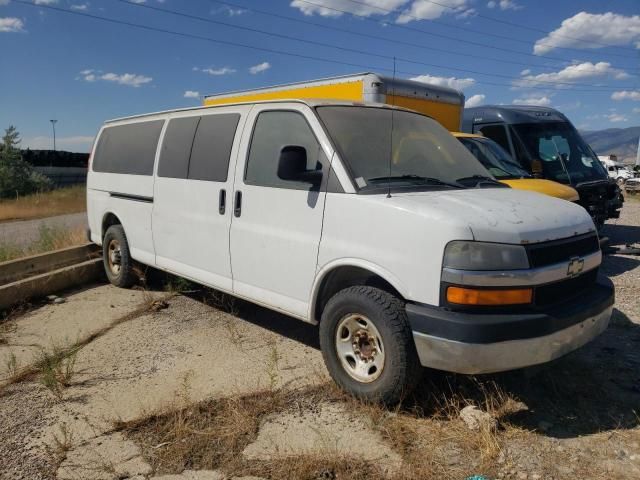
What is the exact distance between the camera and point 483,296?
3094mm

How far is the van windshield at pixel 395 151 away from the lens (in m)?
3.85

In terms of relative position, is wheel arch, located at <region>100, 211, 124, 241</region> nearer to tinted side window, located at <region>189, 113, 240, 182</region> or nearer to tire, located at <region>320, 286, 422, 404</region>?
tinted side window, located at <region>189, 113, 240, 182</region>

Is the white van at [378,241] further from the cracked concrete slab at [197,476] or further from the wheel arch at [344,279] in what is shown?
the cracked concrete slab at [197,476]

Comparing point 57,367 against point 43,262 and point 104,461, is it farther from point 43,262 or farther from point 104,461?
point 43,262

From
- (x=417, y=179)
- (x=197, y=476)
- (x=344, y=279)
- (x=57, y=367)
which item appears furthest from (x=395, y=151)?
(x=57, y=367)

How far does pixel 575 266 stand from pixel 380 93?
452 centimetres

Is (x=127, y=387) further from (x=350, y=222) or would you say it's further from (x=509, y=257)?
(x=509, y=257)

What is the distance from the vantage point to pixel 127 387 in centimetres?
395

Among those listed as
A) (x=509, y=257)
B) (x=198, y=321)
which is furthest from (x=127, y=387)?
(x=509, y=257)

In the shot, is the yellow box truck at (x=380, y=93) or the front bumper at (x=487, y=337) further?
the yellow box truck at (x=380, y=93)

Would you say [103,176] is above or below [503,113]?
below

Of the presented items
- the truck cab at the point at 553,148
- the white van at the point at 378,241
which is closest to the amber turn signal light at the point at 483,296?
the white van at the point at 378,241

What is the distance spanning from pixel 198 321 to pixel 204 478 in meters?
2.58

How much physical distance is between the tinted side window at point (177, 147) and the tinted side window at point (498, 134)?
6.99 m
